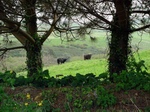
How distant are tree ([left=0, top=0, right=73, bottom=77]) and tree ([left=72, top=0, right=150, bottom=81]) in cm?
52

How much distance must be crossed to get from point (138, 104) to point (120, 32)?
256 cm

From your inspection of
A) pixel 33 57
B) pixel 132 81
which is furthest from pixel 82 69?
pixel 132 81

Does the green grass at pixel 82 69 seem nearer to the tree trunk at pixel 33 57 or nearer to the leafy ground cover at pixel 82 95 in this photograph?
the tree trunk at pixel 33 57

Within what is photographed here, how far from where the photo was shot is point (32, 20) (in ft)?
28.5

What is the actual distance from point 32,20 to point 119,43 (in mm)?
2967

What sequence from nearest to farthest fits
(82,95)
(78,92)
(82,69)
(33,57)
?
(82,95)
(78,92)
(33,57)
(82,69)

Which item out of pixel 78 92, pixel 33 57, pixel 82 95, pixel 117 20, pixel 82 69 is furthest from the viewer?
pixel 82 69

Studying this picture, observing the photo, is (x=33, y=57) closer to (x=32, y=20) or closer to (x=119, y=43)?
(x=32, y=20)

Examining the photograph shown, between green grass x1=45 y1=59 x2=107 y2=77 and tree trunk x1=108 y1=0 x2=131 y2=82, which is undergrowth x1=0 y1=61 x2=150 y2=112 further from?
green grass x1=45 y1=59 x2=107 y2=77

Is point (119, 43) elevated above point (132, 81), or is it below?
above

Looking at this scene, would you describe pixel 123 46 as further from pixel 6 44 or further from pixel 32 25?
pixel 6 44

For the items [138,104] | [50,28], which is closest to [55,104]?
[138,104]

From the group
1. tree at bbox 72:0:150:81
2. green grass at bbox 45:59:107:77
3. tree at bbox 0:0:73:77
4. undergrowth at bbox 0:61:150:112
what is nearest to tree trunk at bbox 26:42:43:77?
tree at bbox 0:0:73:77

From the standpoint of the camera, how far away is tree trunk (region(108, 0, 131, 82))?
6.47m
